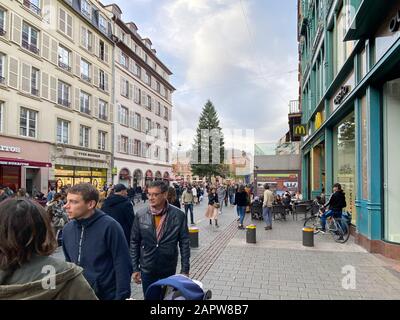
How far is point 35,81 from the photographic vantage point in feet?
70.5

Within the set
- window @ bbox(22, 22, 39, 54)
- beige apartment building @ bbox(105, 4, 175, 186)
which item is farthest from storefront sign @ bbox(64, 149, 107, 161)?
window @ bbox(22, 22, 39, 54)

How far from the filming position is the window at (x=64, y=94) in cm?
2420

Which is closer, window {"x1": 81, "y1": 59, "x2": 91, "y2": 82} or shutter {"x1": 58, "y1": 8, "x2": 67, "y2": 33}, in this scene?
shutter {"x1": 58, "y1": 8, "x2": 67, "y2": 33}

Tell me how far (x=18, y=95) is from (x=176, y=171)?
2710 inches

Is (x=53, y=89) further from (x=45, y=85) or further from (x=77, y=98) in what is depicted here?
(x=77, y=98)

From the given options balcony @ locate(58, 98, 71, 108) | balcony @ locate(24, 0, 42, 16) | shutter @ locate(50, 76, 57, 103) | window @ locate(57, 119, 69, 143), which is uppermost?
balcony @ locate(24, 0, 42, 16)

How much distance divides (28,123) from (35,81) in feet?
10.2

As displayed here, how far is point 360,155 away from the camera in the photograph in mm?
8695

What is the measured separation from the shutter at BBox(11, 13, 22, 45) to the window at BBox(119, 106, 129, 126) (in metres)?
14.3

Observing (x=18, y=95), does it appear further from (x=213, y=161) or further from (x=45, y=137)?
(x=213, y=161)

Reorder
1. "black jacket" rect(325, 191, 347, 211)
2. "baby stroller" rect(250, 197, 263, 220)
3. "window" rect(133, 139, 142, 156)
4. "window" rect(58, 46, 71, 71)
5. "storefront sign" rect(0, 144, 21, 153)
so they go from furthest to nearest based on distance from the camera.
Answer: "window" rect(133, 139, 142, 156)
"window" rect(58, 46, 71, 71)
"storefront sign" rect(0, 144, 21, 153)
"baby stroller" rect(250, 197, 263, 220)
"black jacket" rect(325, 191, 347, 211)

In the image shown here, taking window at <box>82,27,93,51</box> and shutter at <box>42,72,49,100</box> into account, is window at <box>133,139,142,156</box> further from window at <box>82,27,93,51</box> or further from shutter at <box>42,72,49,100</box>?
shutter at <box>42,72,49,100</box>

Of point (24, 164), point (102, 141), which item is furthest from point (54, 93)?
point (102, 141)

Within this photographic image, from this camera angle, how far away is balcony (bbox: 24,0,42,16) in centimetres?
2039
